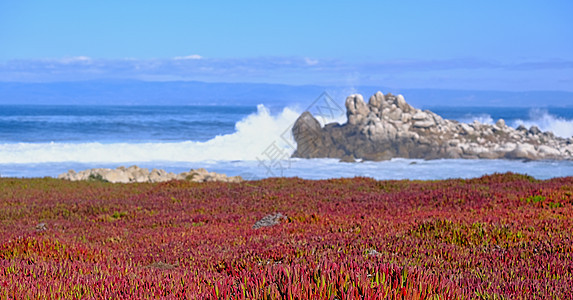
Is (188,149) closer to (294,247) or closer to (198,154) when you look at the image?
(198,154)

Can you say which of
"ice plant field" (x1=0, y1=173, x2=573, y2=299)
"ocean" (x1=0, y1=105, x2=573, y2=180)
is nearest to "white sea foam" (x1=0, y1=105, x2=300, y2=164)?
"ocean" (x1=0, y1=105, x2=573, y2=180)

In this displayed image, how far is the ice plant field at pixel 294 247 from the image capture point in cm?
448

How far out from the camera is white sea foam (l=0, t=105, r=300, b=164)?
71000 millimetres

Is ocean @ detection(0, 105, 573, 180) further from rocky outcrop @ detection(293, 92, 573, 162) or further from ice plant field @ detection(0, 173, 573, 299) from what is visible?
ice plant field @ detection(0, 173, 573, 299)

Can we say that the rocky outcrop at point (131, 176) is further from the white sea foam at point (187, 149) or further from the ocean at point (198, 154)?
the white sea foam at point (187, 149)

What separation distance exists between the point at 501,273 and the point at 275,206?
996 centimetres

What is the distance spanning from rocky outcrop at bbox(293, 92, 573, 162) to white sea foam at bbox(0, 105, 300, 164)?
8.25 metres

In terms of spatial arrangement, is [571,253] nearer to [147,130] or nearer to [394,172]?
[394,172]

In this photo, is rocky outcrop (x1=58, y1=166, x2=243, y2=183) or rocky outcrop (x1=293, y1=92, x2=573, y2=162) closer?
rocky outcrop (x1=58, y1=166, x2=243, y2=183)

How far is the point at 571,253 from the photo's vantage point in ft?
22.2

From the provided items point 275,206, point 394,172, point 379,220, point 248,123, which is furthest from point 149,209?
point 248,123

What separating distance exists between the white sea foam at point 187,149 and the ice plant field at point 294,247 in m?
55.7

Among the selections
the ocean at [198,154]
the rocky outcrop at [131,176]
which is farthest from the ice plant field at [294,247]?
the ocean at [198,154]

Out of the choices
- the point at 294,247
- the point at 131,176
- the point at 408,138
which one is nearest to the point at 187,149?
the point at 408,138
